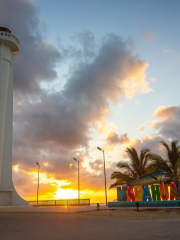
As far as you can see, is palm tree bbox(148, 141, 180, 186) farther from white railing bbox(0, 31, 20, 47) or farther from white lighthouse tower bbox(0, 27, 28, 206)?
white railing bbox(0, 31, 20, 47)

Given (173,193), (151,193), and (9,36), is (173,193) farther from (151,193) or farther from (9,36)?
(9,36)

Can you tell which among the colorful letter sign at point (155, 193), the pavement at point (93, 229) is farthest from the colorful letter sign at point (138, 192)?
the pavement at point (93, 229)

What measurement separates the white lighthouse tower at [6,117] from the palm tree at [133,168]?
18.0m

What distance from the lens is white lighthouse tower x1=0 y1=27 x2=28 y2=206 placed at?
38875mm

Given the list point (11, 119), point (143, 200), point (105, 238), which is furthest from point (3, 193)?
Answer: point (105, 238)

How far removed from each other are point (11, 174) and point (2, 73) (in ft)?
62.2

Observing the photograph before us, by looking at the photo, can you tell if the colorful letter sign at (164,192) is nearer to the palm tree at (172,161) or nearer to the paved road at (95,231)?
the palm tree at (172,161)

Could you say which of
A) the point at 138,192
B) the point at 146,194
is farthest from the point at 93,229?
the point at 138,192

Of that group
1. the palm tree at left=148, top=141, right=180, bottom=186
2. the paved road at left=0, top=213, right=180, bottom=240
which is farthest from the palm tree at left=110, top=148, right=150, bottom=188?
the paved road at left=0, top=213, right=180, bottom=240

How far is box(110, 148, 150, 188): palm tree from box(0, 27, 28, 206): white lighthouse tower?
17962 mm

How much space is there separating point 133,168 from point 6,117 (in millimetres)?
25052

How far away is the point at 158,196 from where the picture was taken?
88.8ft

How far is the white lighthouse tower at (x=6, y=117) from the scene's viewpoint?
38.9 metres

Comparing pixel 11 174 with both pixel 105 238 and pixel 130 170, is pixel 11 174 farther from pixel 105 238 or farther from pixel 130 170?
pixel 105 238
